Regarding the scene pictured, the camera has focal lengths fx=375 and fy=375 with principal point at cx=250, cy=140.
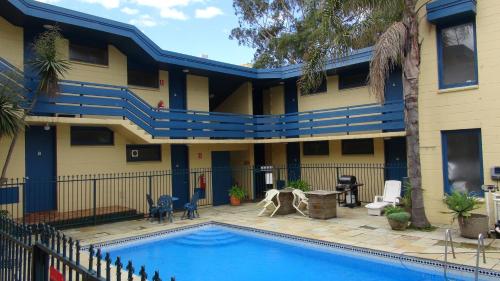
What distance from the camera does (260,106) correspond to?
20.6 meters

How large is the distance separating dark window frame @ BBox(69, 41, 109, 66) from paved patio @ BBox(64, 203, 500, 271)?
586 centimetres

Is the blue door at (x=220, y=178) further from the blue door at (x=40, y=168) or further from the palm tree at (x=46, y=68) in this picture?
the palm tree at (x=46, y=68)

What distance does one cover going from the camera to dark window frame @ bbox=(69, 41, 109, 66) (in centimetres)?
1305

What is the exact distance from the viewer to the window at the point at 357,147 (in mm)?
15836

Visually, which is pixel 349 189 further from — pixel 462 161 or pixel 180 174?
pixel 180 174

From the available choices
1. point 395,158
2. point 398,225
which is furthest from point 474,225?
point 395,158

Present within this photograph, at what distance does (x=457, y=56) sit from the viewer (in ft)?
35.1

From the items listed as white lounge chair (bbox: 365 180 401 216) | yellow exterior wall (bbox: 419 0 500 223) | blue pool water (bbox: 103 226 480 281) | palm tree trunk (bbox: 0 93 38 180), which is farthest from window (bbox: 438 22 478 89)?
palm tree trunk (bbox: 0 93 38 180)

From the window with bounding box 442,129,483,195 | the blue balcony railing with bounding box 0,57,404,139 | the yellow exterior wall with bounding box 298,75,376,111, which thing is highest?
the yellow exterior wall with bounding box 298,75,376,111

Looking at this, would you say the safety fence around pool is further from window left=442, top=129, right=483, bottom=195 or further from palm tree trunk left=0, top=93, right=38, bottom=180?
window left=442, top=129, right=483, bottom=195

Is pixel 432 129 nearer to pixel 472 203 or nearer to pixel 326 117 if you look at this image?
pixel 472 203

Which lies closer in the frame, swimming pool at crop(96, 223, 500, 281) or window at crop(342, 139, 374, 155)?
swimming pool at crop(96, 223, 500, 281)

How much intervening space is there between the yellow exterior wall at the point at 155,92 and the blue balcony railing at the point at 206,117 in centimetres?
117

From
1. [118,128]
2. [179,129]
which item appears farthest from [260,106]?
[118,128]
